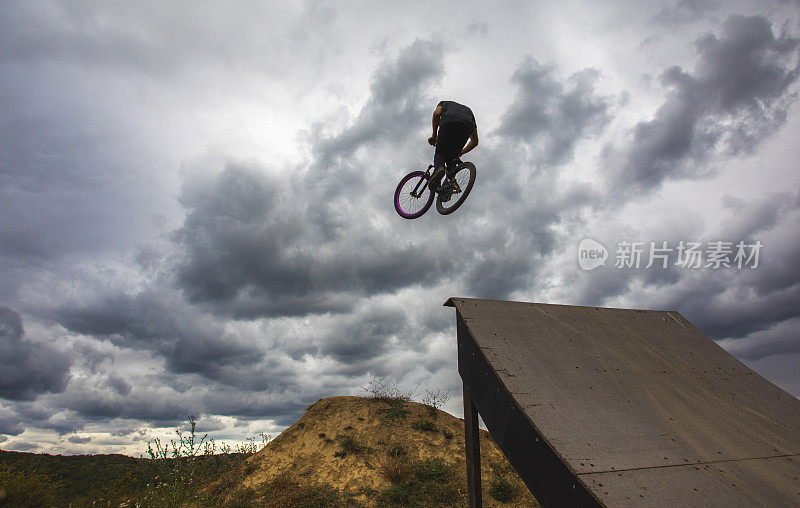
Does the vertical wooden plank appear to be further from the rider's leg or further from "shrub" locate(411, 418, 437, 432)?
"shrub" locate(411, 418, 437, 432)

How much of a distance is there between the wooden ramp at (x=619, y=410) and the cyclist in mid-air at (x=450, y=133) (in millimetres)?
3079

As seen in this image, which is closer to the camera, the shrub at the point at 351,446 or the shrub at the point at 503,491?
the shrub at the point at 503,491

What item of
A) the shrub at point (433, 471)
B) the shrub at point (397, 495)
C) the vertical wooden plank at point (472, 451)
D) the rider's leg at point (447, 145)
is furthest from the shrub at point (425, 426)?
the rider's leg at point (447, 145)

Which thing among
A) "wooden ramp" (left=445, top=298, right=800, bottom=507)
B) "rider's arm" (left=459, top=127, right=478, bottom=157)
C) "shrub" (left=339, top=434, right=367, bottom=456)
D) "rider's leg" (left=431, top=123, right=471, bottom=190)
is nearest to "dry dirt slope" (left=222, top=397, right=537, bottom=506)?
"shrub" (left=339, top=434, right=367, bottom=456)

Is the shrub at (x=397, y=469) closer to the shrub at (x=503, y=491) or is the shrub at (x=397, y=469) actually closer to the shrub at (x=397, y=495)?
the shrub at (x=397, y=495)

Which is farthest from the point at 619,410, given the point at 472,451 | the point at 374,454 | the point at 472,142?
the point at 374,454

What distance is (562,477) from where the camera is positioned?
336cm

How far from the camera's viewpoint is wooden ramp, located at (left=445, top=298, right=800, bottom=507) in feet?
11.0

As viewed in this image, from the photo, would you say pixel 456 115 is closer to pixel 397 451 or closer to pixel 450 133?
pixel 450 133

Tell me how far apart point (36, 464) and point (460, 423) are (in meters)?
10.5

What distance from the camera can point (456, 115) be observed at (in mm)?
7012

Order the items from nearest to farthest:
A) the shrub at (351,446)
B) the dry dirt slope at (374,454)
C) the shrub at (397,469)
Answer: the dry dirt slope at (374,454) < the shrub at (397,469) < the shrub at (351,446)

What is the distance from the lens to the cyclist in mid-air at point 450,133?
704 centimetres

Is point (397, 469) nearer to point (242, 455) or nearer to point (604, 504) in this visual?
point (242, 455)
